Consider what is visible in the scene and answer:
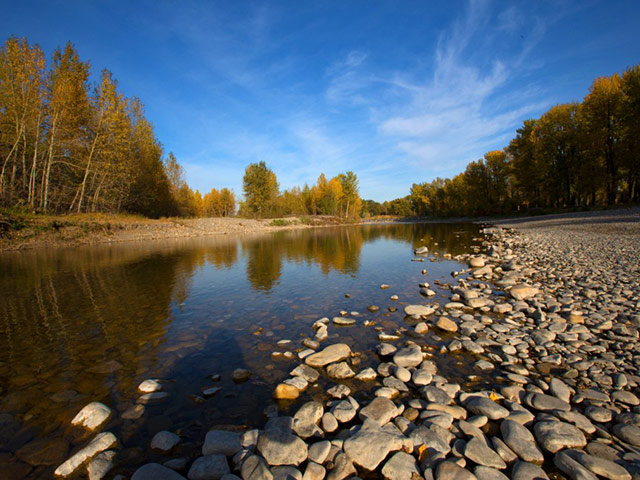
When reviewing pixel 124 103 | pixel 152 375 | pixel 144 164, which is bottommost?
pixel 152 375

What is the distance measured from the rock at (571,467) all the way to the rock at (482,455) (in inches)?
17.5

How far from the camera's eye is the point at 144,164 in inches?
1531

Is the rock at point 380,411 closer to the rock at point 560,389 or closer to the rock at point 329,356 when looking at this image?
the rock at point 329,356

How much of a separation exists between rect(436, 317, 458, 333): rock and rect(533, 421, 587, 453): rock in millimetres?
2916

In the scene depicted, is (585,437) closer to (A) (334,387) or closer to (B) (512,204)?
(A) (334,387)

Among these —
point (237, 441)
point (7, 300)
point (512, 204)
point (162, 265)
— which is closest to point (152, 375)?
point (237, 441)

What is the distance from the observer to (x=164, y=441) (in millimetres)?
2994

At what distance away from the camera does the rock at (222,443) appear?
2.82m

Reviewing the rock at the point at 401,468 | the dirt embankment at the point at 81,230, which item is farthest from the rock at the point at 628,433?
the dirt embankment at the point at 81,230

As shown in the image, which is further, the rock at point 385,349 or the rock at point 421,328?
the rock at point 421,328

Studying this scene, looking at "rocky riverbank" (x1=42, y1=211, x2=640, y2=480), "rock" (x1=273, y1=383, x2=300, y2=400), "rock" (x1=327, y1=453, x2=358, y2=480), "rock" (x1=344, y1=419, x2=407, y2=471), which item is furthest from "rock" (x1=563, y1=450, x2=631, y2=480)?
"rock" (x1=273, y1=383, x2=300, y2=400)

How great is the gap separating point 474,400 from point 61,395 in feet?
18.8

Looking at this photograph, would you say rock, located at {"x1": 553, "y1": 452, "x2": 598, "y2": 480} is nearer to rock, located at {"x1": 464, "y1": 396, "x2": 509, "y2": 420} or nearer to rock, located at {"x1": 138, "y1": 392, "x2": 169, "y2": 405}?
rock, located at {"x1": 464, "y1": 396, "x2": 509, "y2": 420}

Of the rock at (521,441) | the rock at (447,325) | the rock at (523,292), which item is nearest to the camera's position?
the rock at (521,441)
